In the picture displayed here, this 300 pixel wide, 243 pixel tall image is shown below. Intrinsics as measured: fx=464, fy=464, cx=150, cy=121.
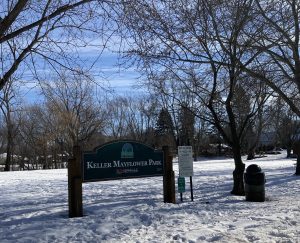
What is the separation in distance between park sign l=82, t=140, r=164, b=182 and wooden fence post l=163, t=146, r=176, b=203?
5.8 inches

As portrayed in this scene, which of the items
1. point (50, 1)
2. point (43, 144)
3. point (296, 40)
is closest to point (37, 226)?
point (50, 1)

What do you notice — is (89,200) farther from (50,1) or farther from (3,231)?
(50,1)

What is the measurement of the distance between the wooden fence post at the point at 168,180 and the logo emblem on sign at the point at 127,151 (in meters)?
1.20

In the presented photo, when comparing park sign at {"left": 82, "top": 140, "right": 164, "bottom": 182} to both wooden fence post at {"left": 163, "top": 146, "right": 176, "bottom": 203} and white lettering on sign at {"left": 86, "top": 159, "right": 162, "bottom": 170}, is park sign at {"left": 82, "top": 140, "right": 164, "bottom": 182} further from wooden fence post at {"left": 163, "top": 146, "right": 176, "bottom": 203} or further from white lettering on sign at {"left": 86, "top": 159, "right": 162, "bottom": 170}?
wooden fence post at {"left": 163, "top": 146, "right": 176, "bottom": 203}

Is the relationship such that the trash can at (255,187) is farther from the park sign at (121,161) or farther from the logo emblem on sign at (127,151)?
the logo emblem on sign at (127,151)

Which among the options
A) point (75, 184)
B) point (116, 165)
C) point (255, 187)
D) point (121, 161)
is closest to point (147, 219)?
point (75, 184)

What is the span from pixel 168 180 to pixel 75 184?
2.99 m

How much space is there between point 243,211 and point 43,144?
4035 centimetres

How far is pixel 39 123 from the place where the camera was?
5047 centimetres

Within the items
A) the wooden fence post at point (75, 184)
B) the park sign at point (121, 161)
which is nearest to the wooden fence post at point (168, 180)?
the park sign at point (121, 161)

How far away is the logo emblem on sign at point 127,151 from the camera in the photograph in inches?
451

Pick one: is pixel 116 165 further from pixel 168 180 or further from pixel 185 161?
pixel 185 161

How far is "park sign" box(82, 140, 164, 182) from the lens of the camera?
35.3ft

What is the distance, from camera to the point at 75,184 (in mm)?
10188
